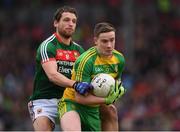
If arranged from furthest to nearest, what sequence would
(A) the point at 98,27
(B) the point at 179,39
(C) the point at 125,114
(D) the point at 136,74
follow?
(B) the point at 179,39
(D) the point at 136,74
(C) the point at 125,114
(A) the point at 98,27

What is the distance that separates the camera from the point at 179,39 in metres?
21.4

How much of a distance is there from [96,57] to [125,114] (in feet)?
26.0

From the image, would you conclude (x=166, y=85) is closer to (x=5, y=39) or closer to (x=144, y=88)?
(x=144, y=88)

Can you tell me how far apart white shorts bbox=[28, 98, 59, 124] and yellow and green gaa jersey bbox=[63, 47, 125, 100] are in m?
0.45

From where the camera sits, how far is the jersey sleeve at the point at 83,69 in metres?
10.6

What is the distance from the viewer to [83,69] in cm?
1060

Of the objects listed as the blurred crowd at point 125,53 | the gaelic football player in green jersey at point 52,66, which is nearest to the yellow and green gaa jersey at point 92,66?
the gaelic football player in green jersey at point 52,66

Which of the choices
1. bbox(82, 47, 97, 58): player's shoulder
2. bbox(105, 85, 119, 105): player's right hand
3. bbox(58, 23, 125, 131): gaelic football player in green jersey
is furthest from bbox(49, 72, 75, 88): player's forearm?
bbox(105, 85, 119, 105): player's right hand

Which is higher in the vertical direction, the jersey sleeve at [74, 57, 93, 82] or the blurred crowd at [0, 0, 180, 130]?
the jersey sleeve at [74, 57, 93, 82]

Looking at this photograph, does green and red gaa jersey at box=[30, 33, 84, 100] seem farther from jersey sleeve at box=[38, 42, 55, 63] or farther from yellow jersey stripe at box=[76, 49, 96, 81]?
yellow jersey stripe at box=[76, 49, 96, 81]

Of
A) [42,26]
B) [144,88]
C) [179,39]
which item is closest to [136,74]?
[144,88]

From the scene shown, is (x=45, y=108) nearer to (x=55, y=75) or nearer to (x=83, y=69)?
(x=55, y=75)

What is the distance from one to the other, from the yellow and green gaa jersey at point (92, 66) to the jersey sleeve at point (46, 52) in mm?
482

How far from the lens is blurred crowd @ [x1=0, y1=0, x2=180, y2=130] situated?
18.5m
